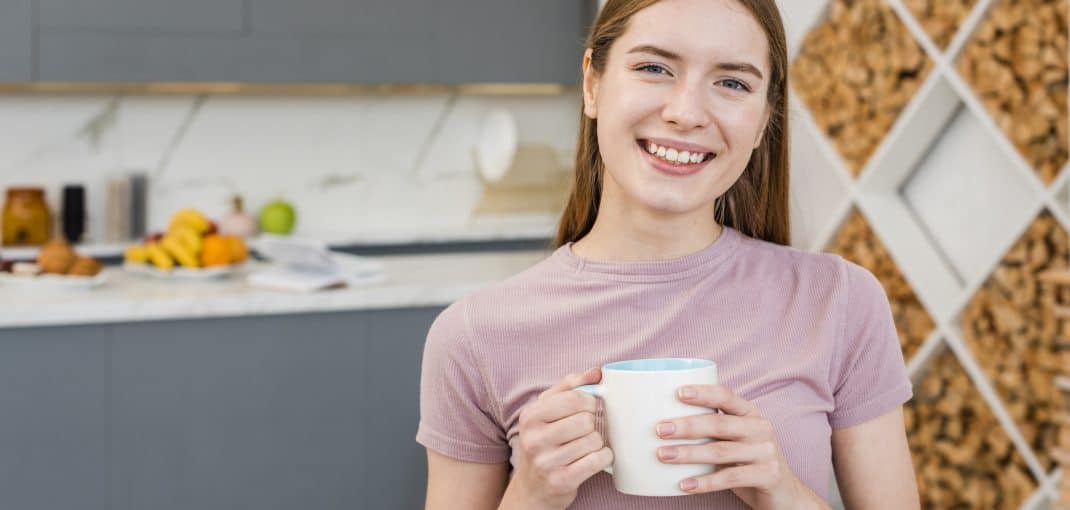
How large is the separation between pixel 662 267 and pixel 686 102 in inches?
7.3

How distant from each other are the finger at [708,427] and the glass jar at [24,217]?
10.0 feet

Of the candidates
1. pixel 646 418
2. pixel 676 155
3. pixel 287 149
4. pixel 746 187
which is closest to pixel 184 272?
pixel 287 149

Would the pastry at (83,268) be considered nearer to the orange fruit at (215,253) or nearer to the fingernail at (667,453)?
the orange fruit at (215,253)

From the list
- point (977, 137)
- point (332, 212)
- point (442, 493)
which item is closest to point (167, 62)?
point (332, 212)

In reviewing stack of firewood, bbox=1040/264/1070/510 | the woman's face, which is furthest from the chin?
stack of firewood, bbox=1040/264/1070/510

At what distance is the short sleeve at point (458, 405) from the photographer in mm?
1107

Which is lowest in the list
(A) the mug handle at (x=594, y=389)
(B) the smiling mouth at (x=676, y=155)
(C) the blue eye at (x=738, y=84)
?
(A) the mug handle at (x=594, y=389)

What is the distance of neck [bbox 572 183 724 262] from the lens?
1138 mm

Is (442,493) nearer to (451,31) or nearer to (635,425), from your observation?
(635,425)

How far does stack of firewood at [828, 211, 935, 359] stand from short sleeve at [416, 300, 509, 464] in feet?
5.44

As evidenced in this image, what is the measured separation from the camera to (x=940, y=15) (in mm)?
2463

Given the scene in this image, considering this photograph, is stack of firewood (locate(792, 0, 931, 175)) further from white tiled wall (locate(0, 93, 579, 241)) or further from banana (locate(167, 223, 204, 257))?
banana (locate(167, 223, 204, 257))

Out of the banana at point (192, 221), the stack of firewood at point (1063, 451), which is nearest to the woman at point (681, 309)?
the stack of firewood at point (1063, 451)

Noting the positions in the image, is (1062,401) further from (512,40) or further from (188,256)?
(512,40)
